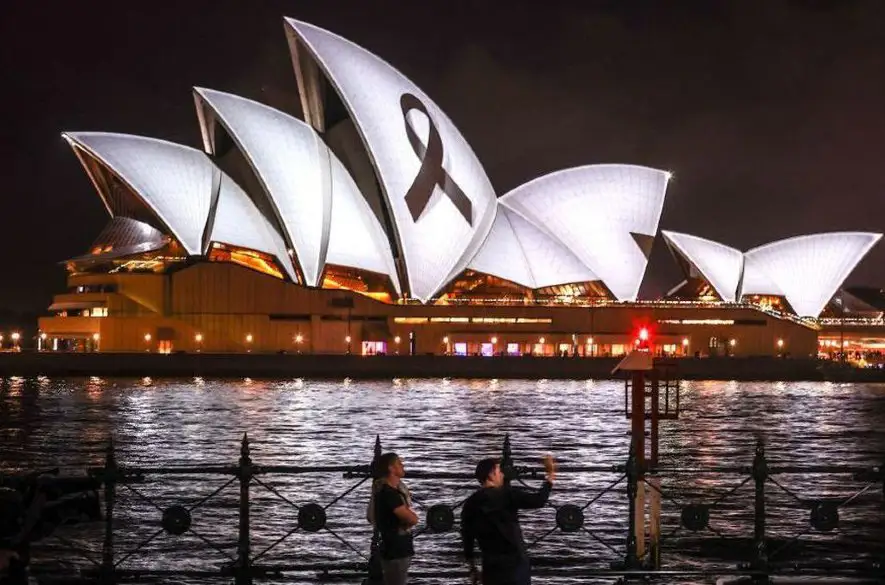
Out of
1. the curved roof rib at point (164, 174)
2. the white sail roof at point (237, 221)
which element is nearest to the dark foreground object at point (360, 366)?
the white sail roof at point (237, 221)

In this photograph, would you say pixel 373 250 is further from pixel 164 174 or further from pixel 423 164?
pixel 164 174

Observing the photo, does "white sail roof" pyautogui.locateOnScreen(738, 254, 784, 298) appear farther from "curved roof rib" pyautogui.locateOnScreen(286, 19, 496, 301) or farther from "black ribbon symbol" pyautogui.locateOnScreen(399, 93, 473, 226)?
"black ribbon symbol" pyautogui.locateOnScreen(399, 93, 473, 226)

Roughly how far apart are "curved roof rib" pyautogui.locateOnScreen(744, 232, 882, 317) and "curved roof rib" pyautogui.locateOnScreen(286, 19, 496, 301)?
21.3 meters

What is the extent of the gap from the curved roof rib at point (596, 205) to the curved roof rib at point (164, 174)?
17021 mm

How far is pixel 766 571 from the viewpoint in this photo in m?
9.91

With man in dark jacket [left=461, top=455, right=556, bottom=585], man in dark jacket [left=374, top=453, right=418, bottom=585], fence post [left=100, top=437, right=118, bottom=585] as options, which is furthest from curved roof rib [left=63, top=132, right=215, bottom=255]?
man in dark jacket [left=461, top=455, right=556, bottom=585]

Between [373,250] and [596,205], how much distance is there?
516 inches

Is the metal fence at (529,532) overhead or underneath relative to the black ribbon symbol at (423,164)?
underneath

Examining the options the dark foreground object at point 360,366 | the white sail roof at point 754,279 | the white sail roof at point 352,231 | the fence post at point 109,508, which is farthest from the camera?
the white sail roof at point 754,279

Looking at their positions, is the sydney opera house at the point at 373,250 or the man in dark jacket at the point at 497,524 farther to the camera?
the sydney opera house at the point at 373,250

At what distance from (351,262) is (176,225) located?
28.7 feet

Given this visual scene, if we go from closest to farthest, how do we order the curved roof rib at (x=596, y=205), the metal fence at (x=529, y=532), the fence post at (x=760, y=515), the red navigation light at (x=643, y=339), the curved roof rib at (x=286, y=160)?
the fence post at (x=760, y=515) < the metal fence at (x=529, y=532) < the red navigation light at (x=643, y=339) < the curved roof rib at (x=286, y=160) < the curved roof rib at (x=596, y=205)

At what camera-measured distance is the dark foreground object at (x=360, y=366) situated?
2472 inches

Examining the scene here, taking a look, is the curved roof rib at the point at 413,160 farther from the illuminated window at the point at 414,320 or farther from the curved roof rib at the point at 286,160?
the curved roof rib at the point at 286,160
